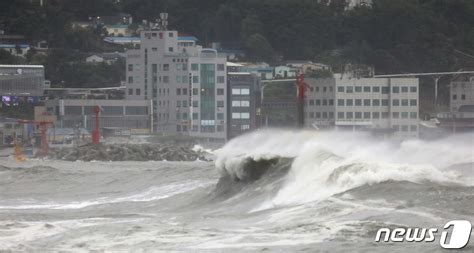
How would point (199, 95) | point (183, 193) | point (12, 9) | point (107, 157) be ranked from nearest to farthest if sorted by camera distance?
point (183, 193) → point (107, 157) → point (199, 95) → point (12, 9)

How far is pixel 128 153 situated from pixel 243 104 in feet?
62.0

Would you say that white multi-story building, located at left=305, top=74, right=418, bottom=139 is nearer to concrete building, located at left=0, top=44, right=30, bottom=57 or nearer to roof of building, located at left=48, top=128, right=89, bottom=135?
roof of building, located at left=48, top=128, right=89, bottom=135

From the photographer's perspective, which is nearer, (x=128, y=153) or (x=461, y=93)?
(x=128, y=153)

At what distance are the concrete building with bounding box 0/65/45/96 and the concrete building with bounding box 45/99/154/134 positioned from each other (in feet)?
23.8

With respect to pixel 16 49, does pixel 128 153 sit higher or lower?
lower

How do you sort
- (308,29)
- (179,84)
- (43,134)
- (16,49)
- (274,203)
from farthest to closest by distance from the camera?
(308,29), (16,49), (179,84), (43,134), (274,203)

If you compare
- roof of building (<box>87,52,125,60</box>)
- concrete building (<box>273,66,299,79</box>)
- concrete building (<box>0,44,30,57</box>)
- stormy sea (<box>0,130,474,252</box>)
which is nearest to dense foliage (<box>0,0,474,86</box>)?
concrete building (<box>0,44,30,57</box>)

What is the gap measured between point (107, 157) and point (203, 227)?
47.7 m

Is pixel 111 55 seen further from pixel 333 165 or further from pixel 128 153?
pixel 333 165

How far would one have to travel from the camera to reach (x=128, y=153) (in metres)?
77.5

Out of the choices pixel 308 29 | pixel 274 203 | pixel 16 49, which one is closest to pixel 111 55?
pixel 16 49

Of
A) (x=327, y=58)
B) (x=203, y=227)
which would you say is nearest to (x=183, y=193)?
(x=203, y=227)

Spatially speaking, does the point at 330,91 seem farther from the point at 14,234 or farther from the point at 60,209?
the point at 14,234

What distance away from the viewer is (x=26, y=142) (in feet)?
298
